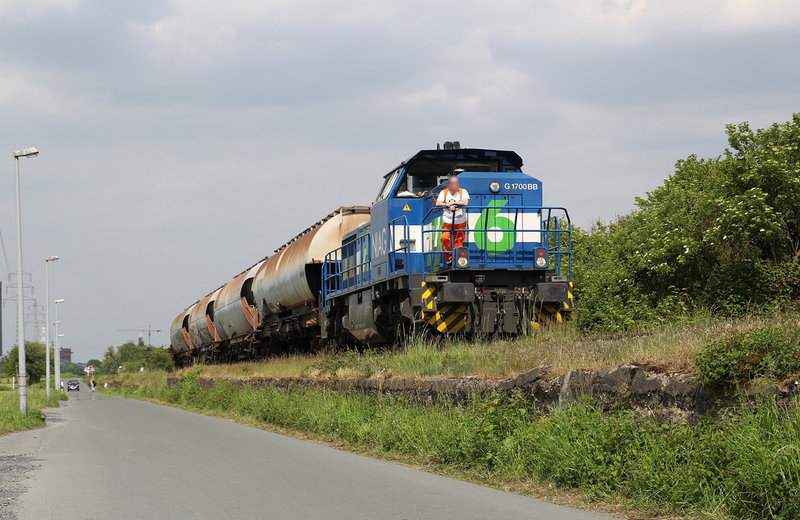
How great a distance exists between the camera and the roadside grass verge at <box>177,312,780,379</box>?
303 inches

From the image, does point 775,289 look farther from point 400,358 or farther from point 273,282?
point 273,282

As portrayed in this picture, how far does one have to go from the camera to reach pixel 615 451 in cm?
730

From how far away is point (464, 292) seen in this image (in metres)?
13.1

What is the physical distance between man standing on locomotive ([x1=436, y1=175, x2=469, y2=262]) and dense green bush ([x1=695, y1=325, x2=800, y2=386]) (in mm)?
7498

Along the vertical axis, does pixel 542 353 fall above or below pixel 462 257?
below

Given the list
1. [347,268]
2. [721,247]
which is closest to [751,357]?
[721,247]

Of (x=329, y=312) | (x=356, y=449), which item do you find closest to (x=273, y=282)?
(x=329, y=312)

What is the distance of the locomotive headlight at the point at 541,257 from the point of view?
14.0m

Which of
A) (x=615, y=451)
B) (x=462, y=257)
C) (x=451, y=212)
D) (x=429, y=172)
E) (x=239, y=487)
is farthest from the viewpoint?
(x=429, y=172)

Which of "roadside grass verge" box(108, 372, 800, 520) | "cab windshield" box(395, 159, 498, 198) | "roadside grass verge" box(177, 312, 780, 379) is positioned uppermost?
"cab windshield" box(395, 159, 498, 198)

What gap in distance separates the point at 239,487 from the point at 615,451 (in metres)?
3.75

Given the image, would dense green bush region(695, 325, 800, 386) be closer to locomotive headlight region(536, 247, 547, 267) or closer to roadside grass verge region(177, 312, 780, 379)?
roadside grass verge region(177, 312, 780, 379)

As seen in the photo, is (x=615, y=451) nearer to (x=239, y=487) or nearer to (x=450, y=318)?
(x=239, y=487)

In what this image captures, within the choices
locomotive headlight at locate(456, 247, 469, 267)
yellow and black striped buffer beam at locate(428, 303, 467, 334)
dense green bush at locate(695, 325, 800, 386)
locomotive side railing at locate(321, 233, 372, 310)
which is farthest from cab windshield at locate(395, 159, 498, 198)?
dense green bush at locate(695, 325, 800, 386)
